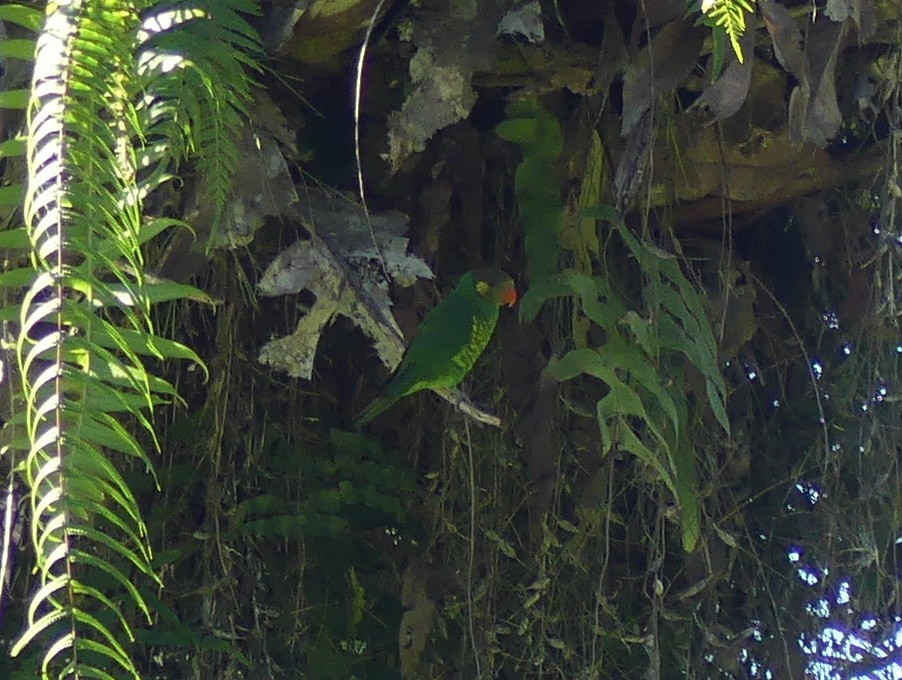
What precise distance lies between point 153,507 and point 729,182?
24.0 inches

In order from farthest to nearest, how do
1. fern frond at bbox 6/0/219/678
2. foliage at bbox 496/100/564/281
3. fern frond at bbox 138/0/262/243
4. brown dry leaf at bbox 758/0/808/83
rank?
1. foliage at bbox 496/100/564/281
2. brown dry leaf at bbox 758/0/808/83
3. fern frond at bbox 138/0/262/243
4. fern frond at bbox 6/0/219/678

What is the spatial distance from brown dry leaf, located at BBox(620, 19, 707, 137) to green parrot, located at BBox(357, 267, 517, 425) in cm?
19

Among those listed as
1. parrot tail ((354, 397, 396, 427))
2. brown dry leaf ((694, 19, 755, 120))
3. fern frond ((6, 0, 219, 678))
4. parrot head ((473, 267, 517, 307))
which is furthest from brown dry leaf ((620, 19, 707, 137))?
fern frond ((6, 0, 219, 678))

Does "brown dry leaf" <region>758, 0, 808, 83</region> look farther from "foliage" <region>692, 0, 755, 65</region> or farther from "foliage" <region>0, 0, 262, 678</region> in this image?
"foliage" <region>0, 0, 262, 678</region>

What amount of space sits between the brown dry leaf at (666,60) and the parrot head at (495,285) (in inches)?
7.3

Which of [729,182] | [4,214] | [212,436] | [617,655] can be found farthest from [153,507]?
[729,182]

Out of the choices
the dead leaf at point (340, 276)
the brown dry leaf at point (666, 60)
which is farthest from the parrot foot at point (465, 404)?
the brown dry leaf at point (666, 60)

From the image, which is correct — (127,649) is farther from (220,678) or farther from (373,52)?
(373,52)

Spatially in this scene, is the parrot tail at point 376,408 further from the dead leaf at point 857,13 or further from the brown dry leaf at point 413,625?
Result: the dead leaf at point 857,13

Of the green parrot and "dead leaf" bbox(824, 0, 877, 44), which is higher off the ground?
"dead leaf" bbox(824, 0, 877, 44)

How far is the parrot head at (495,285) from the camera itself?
104 cm

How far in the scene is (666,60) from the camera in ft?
3.05

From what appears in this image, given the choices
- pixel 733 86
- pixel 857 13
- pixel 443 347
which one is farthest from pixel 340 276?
pixel 857 13

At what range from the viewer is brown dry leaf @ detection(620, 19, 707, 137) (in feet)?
3.03
